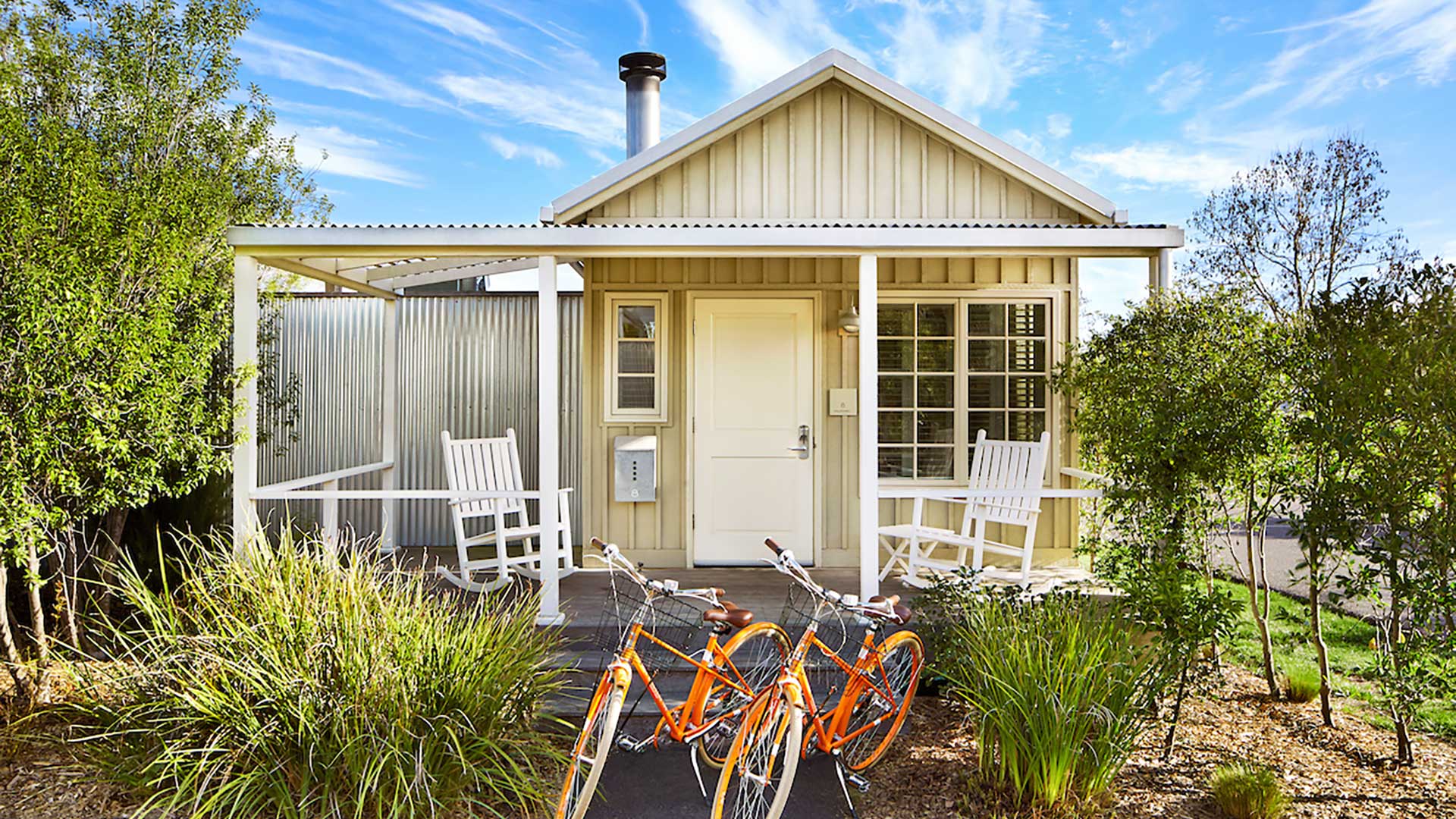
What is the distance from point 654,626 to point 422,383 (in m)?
5.77

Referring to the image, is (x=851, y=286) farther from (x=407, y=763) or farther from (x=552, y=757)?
(x=407, y=763)

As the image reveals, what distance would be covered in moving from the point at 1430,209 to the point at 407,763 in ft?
67.4

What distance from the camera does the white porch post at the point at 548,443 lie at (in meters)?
5.00

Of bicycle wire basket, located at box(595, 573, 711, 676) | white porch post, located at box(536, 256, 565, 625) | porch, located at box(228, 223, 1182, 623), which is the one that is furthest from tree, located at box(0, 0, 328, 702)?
bicycle wire basket, located at box(595, 573, 711, 676)

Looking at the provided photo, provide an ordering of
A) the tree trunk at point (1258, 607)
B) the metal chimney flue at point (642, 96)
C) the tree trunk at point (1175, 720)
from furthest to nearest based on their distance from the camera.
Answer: the metal chimney flue at point (642, 96)
the tree trunk at point (1258, 607)
the tree trunk at point (1175, 720)

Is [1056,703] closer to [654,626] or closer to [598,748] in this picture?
[654,626]

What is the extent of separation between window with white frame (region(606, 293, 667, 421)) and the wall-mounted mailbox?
206mm

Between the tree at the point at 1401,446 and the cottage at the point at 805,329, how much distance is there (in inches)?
121

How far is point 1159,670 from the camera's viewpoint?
373 cm

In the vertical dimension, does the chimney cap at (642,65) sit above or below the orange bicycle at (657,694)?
above

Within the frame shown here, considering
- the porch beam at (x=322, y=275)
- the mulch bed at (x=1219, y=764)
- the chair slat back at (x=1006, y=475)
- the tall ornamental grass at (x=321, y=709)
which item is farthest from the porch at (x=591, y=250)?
the tall ornamental grass at (x=321, y=709)

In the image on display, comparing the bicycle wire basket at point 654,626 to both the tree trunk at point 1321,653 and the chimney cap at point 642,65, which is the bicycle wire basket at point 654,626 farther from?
the chimney cap at point 642,65

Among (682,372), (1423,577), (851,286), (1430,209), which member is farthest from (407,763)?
(1430,209)

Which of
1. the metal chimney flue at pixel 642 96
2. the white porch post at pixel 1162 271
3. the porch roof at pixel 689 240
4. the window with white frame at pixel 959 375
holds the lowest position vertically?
the window with white frame at pixel 959 375
